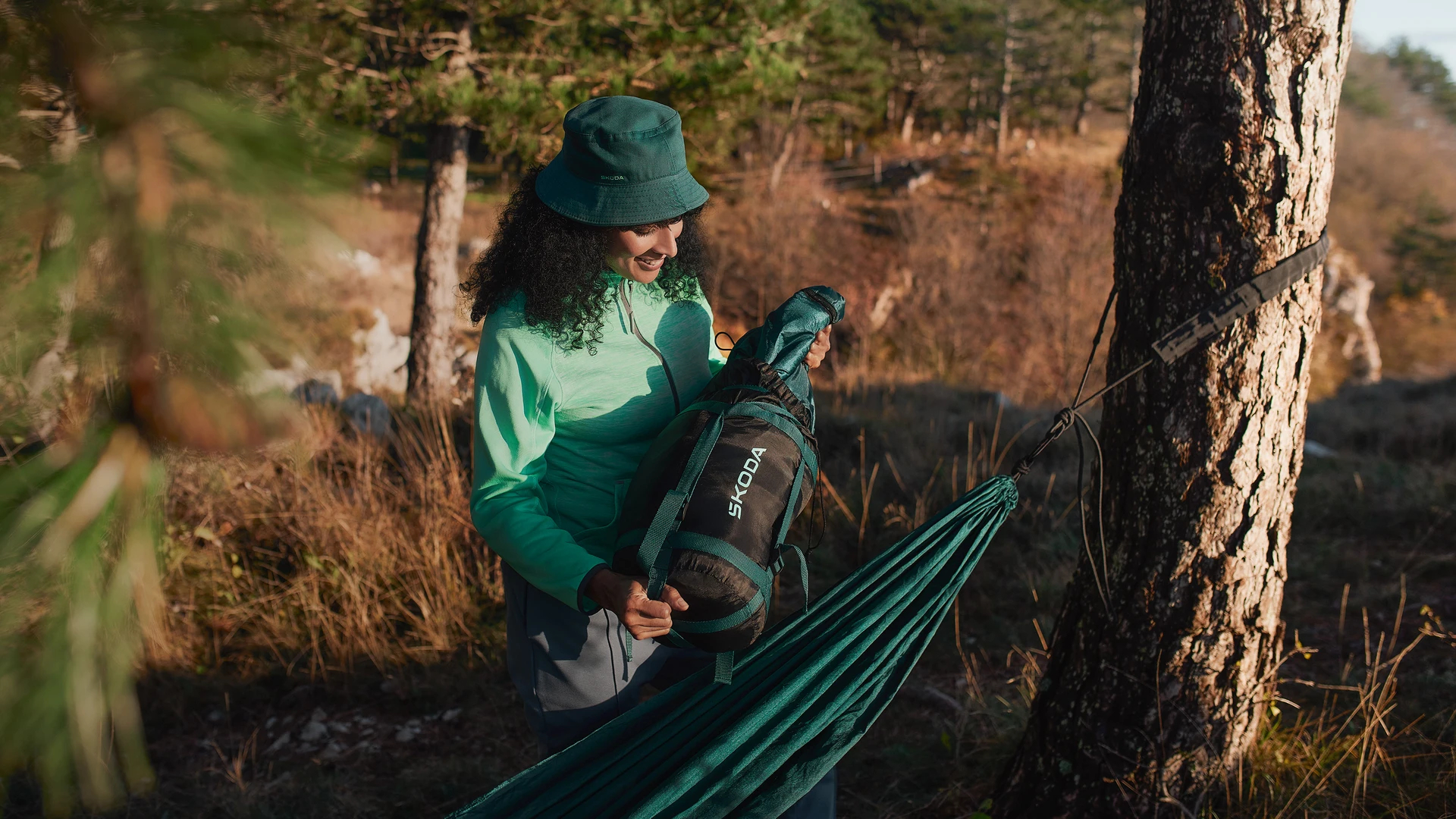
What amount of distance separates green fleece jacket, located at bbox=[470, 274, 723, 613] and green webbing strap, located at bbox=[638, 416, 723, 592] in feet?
0.30

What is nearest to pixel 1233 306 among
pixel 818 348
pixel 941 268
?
pixel 818 348

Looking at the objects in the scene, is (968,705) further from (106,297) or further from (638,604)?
(106,297)

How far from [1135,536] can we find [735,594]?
889 mm

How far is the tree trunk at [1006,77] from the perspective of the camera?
104ft

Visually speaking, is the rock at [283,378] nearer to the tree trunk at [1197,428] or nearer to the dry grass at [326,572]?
the tree trunk at [1197,428]

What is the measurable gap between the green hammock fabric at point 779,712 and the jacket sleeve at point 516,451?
0.27 meters

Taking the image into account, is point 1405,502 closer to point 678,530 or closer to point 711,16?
point 678,530

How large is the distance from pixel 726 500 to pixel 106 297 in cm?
82

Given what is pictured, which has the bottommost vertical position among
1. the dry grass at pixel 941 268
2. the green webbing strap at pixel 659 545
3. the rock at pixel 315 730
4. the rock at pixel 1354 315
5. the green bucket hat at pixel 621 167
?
the rock at pixel 1354 315

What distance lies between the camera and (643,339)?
1.52 meters

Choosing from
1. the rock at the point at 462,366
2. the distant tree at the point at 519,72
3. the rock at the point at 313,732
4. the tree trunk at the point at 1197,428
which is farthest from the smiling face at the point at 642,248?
the rock at the point at 462,366

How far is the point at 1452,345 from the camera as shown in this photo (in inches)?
1222

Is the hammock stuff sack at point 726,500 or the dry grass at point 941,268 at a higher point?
the hammock stuff sack at point 726,500

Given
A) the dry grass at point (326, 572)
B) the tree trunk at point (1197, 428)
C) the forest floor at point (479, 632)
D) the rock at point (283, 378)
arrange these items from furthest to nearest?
the dry grass at point (326, 572), the forest floor at point (479, 632), the tree trunk at point (1197, 428), the rock at point (283, 378)
